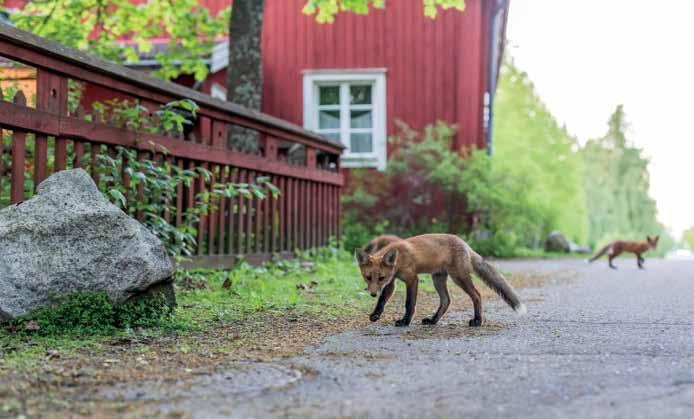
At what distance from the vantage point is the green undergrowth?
13.3 feet

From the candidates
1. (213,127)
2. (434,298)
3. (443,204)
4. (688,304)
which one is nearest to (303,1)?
(443,204)

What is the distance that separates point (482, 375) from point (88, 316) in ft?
8.04

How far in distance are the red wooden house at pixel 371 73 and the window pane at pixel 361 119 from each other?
0.07ft

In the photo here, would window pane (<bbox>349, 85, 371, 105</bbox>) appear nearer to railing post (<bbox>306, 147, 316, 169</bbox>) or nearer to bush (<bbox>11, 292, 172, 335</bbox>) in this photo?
railing post (<bbox>306, 147, 316, 169</bbox>)

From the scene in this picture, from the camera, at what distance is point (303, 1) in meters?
16.5

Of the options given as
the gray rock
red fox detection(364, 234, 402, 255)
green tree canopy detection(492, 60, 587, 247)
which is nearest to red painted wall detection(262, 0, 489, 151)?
the gray rock

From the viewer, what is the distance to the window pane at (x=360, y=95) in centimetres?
1639

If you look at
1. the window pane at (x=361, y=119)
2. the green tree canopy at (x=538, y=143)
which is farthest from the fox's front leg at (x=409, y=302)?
the green tree canopy at (x=538, y=143)

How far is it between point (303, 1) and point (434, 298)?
11128mm

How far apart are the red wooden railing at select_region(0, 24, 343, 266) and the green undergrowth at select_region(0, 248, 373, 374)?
60cm

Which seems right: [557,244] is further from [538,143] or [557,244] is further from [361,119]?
[538,143]

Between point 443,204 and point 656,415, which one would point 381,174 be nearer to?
point 443,204

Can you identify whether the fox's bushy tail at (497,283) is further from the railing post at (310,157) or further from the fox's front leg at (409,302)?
the railing post at (310,157)

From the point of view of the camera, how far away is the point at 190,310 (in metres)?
5.32
